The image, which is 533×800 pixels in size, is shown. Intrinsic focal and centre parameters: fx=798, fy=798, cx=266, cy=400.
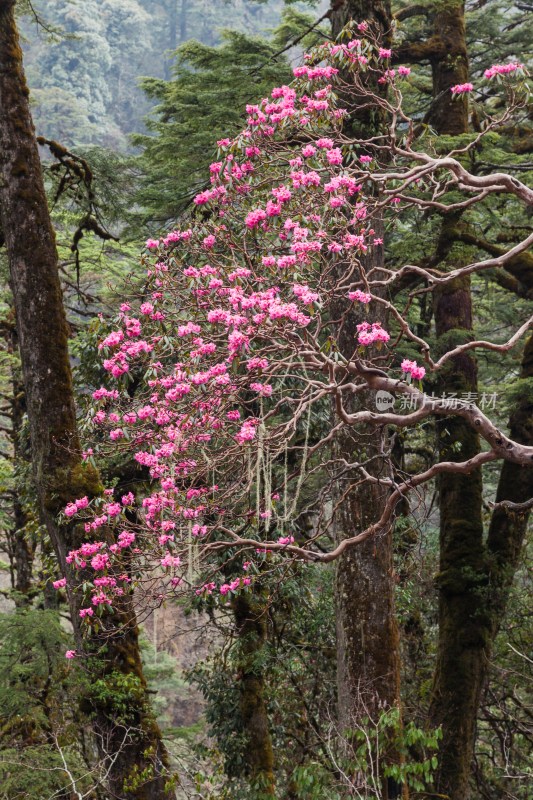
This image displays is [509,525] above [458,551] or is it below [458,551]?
above

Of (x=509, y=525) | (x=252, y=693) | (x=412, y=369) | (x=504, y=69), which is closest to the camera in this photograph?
(x=412, y=369)

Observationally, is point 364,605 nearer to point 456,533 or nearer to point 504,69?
point 456,533

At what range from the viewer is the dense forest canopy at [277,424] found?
4945 millimetres

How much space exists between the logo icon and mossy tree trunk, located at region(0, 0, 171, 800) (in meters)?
2.32

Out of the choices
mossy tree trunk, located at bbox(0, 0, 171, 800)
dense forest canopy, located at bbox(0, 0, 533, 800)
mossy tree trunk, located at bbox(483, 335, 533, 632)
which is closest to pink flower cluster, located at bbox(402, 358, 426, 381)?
dense forest canopy, located at bbox(0, 0, 533, 800)

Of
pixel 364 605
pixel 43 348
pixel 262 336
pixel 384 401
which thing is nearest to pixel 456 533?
pixel 364 605

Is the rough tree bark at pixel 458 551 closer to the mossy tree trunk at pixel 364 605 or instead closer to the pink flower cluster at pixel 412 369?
the mossy tree trunk at pixel 364 605

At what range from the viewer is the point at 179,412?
531 cm

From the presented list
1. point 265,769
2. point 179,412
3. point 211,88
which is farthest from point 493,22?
point 265,769

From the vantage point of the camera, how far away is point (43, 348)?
638cm

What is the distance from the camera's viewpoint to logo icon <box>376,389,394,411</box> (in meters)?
5.83

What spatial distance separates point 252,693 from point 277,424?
3414mm

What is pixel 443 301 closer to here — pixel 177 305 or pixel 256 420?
pixel 177 305

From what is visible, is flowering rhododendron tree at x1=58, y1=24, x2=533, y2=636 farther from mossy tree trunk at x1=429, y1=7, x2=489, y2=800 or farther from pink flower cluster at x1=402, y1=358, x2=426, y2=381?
mossy tree trunk at x1=429, y1=7, x2=489, y2=800
